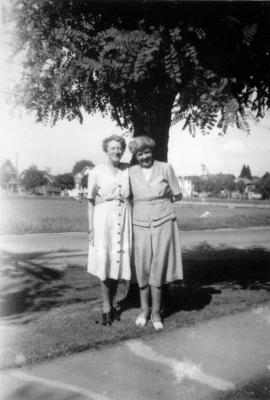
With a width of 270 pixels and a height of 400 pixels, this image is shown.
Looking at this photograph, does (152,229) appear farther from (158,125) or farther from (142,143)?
(158,125)

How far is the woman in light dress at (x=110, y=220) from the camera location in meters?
4.54

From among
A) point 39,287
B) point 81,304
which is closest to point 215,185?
point 39,287

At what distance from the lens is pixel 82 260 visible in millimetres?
9820

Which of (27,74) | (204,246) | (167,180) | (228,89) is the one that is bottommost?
(204,246)

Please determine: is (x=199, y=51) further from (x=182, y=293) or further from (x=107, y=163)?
(x=182, y=293)

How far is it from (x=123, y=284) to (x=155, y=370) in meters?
3.57

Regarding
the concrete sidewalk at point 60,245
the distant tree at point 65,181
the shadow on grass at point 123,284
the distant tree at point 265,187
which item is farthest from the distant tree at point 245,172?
the shadow on grass at point 123,284

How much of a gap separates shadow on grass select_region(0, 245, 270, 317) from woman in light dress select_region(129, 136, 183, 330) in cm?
73

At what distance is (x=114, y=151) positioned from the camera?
4613 mm

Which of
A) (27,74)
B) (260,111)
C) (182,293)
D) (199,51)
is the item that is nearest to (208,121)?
(199,51)

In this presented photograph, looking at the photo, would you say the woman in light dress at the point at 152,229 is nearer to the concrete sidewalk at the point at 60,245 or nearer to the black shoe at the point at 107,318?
the black shoe at the point at 107,318

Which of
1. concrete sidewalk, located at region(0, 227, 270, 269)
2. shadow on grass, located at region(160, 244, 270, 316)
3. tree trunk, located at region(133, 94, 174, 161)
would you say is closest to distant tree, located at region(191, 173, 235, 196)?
concrete sidewalk, located at region(0, 227, 270, 269)

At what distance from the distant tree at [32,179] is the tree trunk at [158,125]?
394 feet

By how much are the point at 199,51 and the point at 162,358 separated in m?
2.90
